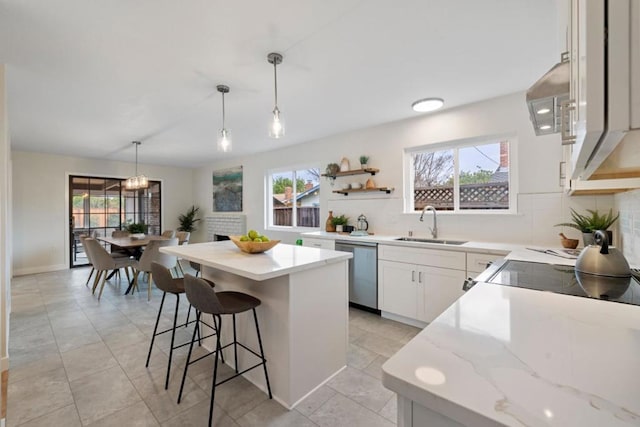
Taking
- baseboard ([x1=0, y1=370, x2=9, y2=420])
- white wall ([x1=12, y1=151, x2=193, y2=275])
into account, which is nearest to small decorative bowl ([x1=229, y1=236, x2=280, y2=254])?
baseboard ([x1=0, y1=370, x2=9, y2=420])

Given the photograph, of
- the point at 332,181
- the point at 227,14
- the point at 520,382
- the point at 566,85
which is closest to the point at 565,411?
the point at 520,382

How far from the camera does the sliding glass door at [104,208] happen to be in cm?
586

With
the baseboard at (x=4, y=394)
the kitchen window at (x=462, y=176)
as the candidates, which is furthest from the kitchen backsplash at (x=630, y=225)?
the baseboard at (x=4, y=394)

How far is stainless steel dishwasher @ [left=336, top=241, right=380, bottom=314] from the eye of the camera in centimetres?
315

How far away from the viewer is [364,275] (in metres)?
3.24

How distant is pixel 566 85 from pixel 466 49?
141 centimetres

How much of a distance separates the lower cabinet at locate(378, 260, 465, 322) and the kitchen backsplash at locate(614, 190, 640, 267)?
1064 mm

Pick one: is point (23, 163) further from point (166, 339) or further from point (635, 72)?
point (635, 72)

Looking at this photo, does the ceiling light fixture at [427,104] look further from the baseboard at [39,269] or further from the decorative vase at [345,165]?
the baseboard at [39,269]

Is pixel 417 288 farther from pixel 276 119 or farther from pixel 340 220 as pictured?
pixel 276 119

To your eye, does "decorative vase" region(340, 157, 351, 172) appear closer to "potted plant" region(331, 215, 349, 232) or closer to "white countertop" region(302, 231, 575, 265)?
"potted plant" region(331, 215, 349, 232)

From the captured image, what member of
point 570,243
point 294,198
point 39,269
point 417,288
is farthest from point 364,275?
point 39,269

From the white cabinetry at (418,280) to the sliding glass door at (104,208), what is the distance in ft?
20.1

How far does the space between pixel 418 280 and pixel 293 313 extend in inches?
62.1
